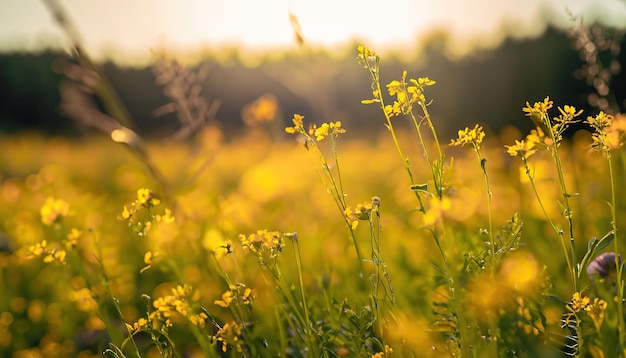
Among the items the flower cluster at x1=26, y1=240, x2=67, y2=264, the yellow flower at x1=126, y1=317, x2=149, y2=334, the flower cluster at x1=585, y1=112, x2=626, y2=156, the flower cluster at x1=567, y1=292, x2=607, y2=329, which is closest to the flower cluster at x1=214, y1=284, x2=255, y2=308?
the yellow flower at x1=126, y1=317, x2=149, y2=334

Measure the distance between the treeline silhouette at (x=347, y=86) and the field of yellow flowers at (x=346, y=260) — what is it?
0.61m

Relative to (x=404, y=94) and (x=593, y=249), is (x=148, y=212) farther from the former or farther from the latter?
(x=593, y=249)

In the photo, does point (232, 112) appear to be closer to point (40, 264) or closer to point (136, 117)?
point (136, 117)

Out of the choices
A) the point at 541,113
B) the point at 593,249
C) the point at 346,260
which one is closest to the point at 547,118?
the point at 541,113

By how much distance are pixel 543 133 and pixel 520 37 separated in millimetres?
10182

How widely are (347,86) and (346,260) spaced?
12.1 meters

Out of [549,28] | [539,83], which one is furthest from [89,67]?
[549,28]

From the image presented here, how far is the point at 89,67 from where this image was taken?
6.75 feet

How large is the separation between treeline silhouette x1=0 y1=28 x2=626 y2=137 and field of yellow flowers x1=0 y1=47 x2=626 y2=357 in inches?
24.1

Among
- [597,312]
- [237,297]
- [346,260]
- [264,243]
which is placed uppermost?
[264,243]

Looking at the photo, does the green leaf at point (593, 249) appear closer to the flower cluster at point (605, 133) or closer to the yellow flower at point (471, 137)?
the flower cluster at point (605, 133)

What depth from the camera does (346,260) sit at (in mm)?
2561

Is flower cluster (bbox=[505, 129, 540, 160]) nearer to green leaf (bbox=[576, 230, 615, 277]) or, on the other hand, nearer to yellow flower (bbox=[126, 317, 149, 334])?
green leaf (bbox=[576, 230, 615, 277])

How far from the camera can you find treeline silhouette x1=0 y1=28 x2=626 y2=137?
216 inches
